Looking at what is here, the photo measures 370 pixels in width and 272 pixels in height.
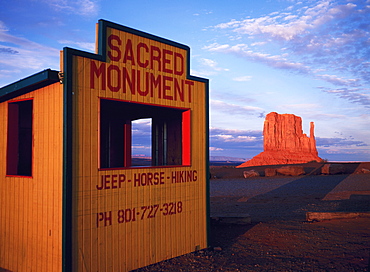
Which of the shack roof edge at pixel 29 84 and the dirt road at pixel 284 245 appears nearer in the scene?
the shack roof edge at pixel 29 84

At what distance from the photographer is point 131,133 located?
11977 millimetres

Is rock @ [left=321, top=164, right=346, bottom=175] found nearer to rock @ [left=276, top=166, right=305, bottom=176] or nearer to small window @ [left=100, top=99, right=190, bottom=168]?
rock @ [left=276, top=166, right=305, bottom=176]

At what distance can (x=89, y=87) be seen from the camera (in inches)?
258

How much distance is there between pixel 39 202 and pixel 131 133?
18.2 feet

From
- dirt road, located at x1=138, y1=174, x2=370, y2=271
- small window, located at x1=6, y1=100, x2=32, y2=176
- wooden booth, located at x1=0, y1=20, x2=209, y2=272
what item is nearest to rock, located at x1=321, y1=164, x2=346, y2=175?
dirt road, located at x1=138, y1=174, x2=370, y2=271

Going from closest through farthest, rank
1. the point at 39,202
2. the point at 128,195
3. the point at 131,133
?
the point at 39,202
the point at 128,195
the point at 131,133

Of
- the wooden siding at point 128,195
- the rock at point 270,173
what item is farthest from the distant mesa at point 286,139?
the wooden siding at point 128,195

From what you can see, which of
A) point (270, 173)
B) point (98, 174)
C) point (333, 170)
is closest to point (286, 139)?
point (333, 170)

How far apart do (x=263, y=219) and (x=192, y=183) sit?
5.96m

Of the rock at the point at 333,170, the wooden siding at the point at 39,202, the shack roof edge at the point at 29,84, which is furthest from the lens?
the rock at the point at 333,170

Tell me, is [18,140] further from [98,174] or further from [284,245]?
[284,245]

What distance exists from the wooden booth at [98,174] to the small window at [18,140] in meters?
0.02

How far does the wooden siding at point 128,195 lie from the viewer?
638 cm

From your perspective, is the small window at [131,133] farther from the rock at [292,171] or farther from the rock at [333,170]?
the rock at [333,170]
